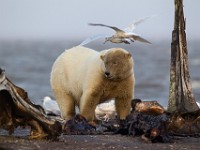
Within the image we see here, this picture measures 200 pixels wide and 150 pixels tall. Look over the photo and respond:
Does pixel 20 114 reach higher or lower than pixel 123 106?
lower

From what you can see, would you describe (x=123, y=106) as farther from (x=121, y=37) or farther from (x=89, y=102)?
(x=121, y=37)

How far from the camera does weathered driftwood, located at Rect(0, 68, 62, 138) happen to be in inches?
346

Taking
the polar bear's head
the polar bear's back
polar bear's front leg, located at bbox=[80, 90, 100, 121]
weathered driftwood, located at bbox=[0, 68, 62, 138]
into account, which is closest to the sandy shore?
weathered driftwood, located at bbox=[0, 68, 62, 138]

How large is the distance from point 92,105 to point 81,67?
699 mm

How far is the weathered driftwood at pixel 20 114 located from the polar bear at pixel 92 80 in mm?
2032

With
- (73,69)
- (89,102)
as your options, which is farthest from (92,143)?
(73,69)

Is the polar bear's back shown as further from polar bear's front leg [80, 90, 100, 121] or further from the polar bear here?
polar bear's front leg [80, 90, 100, 121]

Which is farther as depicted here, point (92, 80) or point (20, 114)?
point (92, 80)

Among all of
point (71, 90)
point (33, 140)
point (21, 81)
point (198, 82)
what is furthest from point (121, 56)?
point (21, 81)

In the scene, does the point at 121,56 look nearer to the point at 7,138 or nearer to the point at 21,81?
the point at 7,138

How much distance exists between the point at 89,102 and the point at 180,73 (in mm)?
1508

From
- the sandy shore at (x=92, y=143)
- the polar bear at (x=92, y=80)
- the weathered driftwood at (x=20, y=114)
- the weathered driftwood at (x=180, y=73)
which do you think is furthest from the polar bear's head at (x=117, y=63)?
the weathered driftwood at (x=20, y=114)

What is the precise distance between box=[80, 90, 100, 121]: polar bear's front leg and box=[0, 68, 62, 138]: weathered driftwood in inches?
89.5

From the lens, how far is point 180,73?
33.9ft
